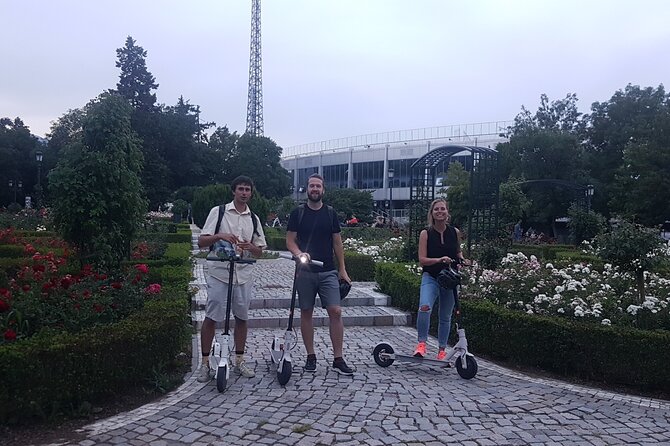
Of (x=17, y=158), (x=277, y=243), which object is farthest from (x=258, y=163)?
(x=277, y=243)

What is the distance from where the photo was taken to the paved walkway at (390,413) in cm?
404

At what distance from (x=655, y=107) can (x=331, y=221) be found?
3303cm

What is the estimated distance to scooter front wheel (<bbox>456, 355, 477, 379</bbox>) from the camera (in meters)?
5.57

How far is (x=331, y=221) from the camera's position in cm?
556

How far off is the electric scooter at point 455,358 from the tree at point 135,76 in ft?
110

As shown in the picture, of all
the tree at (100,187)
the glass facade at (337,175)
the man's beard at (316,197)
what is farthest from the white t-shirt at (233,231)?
the glass facade at (337,175)

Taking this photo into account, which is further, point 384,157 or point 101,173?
point 384,157

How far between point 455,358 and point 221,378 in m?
2.22

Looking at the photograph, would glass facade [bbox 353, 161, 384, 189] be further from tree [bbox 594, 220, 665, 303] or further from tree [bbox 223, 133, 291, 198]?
tree [bbox 594, 220, 665, 303]

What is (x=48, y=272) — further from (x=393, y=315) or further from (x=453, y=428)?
(x=453, y=428)

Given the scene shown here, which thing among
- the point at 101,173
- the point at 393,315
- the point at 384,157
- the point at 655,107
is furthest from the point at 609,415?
the point at 384,157

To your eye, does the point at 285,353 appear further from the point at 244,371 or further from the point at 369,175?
the point at 369,175

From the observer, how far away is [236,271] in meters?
5.23

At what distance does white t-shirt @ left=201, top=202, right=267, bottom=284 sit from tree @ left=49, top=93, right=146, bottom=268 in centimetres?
444
